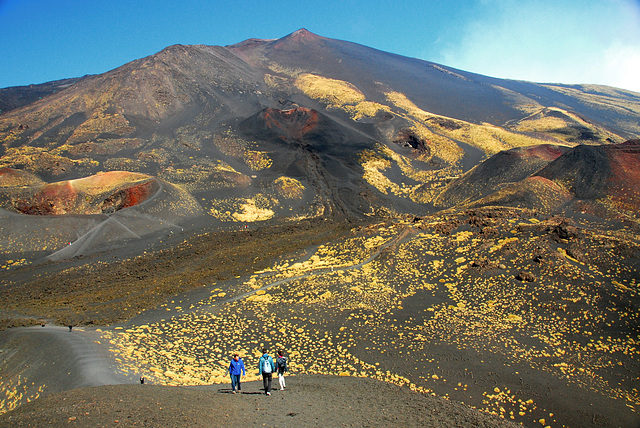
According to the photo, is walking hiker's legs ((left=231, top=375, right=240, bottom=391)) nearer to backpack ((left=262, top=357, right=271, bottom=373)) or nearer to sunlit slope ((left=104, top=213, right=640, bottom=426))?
backpack ((left=262, top=357, right=271, bottom=373))

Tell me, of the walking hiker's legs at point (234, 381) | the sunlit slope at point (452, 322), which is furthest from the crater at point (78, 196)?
the walking hiker's legs at point (234, 381)

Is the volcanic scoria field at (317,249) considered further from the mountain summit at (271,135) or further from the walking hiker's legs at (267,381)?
the walking hiker's legs at (267,381)

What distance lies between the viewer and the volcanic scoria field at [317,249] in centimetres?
1185

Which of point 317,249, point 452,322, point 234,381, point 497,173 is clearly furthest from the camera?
point 497,173

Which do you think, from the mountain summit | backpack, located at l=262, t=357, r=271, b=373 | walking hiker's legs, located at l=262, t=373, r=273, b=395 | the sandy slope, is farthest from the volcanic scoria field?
backpack, located at l=262, t=357, r=271, b=373

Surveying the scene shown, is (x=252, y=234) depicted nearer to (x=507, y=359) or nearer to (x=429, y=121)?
(x=507, y=359)

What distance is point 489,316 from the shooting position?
591 inches

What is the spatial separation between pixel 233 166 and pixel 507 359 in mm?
42394

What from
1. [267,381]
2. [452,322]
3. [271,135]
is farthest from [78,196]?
[452,322]

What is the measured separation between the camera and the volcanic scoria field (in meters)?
11.9

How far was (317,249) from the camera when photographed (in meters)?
23.5

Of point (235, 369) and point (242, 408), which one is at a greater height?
point (235, 369)

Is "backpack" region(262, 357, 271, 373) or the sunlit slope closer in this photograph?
"backpack" region(262, 357, 271, 373)

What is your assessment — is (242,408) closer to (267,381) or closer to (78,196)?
(267,381)
